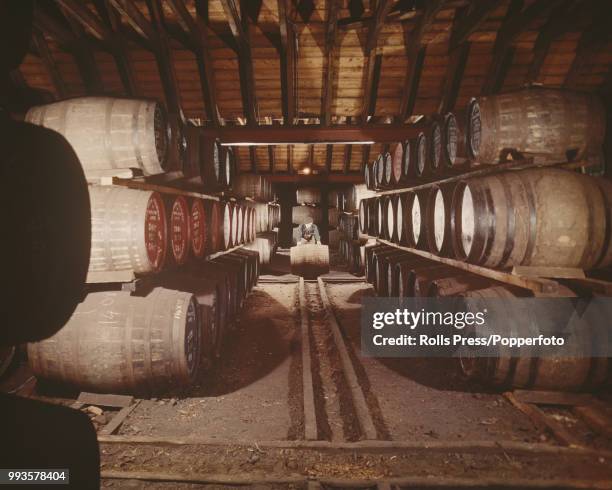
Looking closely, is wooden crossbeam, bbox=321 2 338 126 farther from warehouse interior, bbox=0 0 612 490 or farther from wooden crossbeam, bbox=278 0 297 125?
wooden crossbeam, bbox=278 0 297 125

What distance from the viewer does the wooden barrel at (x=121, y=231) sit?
312 centimetres

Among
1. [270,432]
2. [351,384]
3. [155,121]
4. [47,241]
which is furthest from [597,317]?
[155,121]

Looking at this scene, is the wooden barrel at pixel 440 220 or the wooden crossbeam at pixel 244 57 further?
the wooden crossbeam at pixel 244 57

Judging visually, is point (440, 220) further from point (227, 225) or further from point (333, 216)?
point (333, 216)

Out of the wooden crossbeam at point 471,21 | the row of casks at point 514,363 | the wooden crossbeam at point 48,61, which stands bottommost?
the row of casks at point 514,363

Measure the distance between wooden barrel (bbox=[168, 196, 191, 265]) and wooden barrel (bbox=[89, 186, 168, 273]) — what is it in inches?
25.9

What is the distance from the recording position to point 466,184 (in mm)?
3588

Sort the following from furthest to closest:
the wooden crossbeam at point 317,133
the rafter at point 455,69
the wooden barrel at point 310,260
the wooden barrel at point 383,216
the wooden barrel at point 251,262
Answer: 1. the wooden barrel at point 310,260
2. the wooden crossbeam at point 317,133
3. the wooden barrel at point 251,262
4. the wooden barrel at point 383,216
5. the rafter at point 455,69

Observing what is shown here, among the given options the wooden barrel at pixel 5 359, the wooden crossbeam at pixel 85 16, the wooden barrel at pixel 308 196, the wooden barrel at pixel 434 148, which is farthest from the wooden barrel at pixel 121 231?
the wooden barrel at pixel 308 196

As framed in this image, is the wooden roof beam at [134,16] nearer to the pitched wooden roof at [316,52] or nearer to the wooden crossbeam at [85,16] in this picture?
the pitched wooden roof at [316,52]

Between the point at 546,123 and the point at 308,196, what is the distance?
11.7 meters

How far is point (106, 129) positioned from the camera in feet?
10.8

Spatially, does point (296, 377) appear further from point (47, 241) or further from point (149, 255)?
point (47, 241)

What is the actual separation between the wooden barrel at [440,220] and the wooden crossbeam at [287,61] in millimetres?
3606
